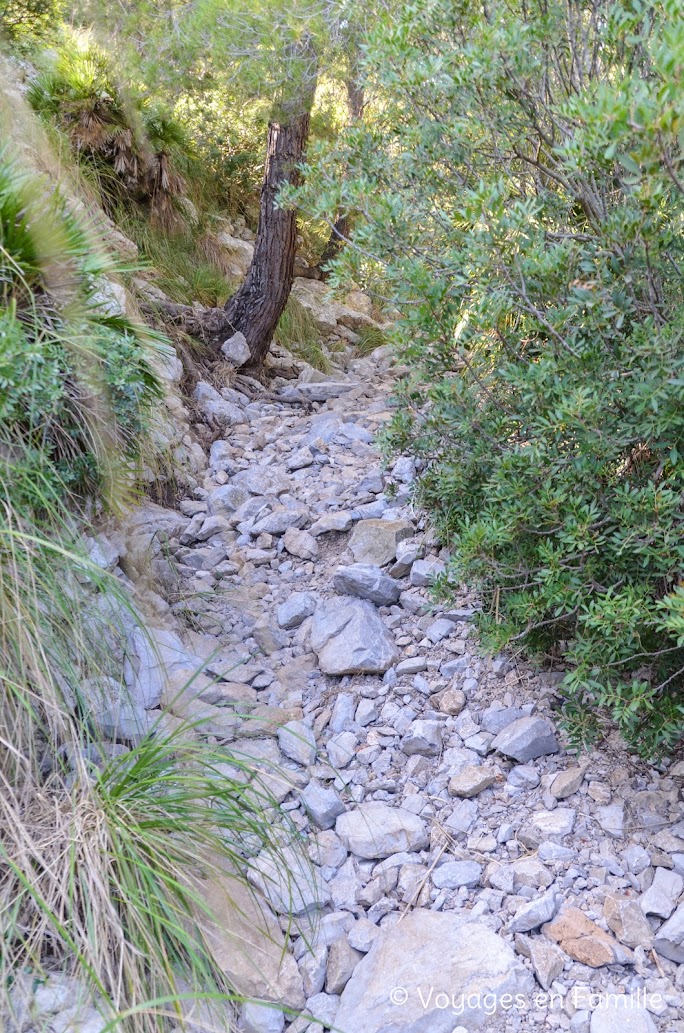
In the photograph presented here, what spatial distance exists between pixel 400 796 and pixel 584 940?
75cm

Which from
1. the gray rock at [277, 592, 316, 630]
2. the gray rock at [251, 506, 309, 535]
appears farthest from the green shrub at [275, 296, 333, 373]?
the gray rock at [277, 592, 316, 630]

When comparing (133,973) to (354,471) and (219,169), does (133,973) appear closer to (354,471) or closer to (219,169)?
(354,471)

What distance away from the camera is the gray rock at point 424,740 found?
288 cm

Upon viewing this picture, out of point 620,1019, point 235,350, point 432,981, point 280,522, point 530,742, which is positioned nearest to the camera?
point 620,1019

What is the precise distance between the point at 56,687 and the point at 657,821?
181 cm

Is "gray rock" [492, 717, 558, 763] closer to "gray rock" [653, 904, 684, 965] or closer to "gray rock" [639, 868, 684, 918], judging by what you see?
"gray rock" [639, 868, 684, 918]

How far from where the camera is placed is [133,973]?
2.02 meters

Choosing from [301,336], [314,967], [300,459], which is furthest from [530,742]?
[301,336]

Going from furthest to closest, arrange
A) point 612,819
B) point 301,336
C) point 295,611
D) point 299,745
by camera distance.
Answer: point 301,336 → point 295,611 → point 299,745 → point 612,819

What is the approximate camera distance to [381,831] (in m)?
2.63

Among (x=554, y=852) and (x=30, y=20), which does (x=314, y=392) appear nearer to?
(x=30, y=20)

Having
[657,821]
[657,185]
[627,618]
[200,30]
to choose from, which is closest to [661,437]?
[627,618]

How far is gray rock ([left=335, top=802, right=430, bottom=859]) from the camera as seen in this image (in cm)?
259

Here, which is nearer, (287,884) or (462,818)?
(287,884)
